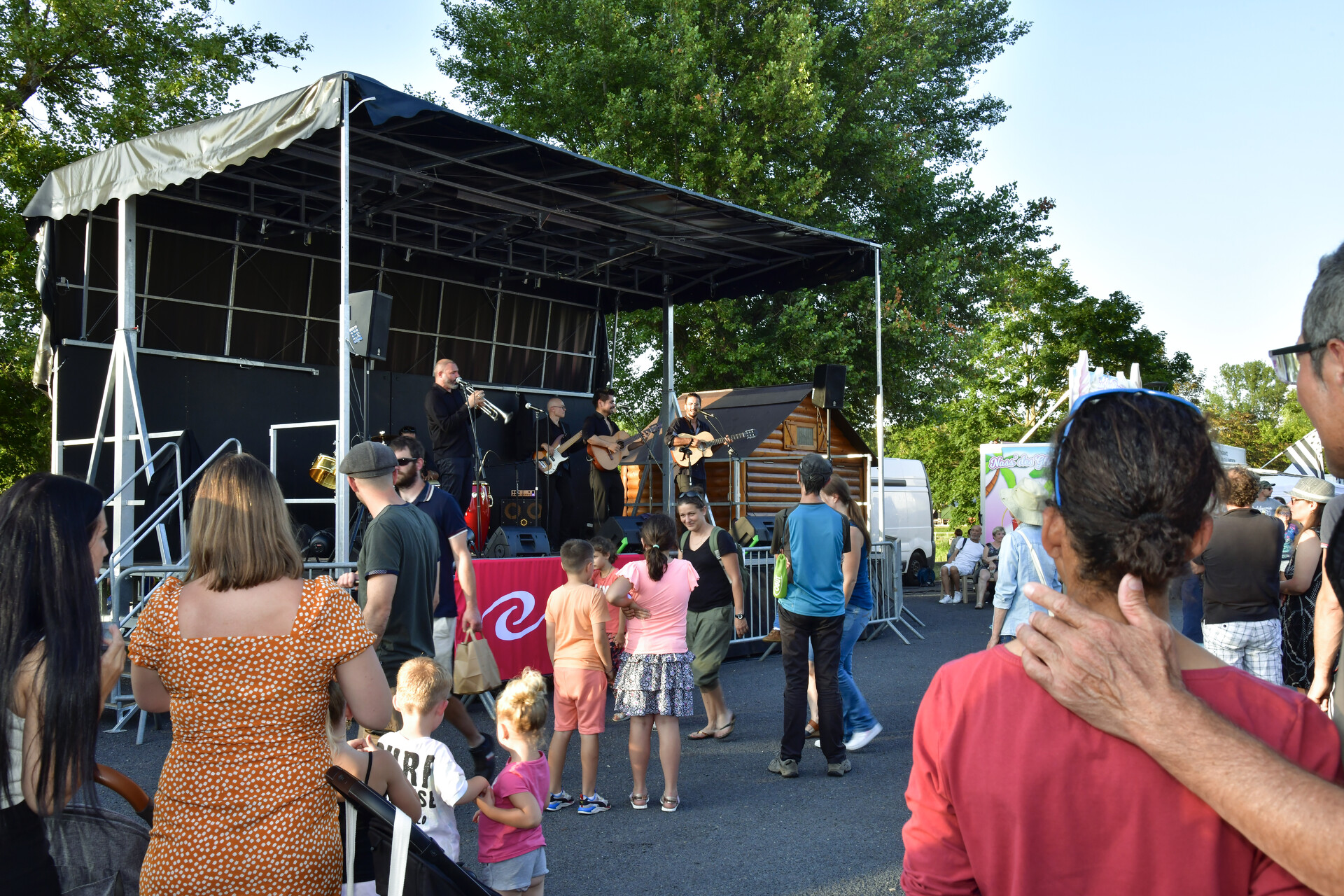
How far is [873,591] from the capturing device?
42.1 feet

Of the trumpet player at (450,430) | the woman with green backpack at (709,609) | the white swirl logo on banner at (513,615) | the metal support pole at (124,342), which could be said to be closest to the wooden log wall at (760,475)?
the trumpet player at (450,430)

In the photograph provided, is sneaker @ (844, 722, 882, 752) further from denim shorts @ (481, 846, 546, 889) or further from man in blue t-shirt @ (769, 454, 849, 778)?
denim shorts @ (481, 846, 546, 889)

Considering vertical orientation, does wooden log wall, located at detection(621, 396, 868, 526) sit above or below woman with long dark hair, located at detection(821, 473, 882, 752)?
above

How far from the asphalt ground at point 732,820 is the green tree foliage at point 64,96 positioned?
1312 cm

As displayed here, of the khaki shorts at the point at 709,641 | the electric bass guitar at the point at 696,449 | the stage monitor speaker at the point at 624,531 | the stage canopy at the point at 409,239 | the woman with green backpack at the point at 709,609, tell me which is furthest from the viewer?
the electric bass guitar at the point at 696,449

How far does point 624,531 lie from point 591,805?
5.89 metres

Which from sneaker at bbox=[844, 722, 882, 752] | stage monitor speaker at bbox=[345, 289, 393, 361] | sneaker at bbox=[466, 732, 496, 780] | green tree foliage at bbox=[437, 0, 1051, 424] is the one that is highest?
green tree foliage at bbox=[437, 0, 1051, 424]

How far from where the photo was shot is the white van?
2070 cm

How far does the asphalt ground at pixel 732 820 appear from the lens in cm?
454

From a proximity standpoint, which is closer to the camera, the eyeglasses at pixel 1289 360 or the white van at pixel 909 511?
the eyeglasses at pixel 1289 360

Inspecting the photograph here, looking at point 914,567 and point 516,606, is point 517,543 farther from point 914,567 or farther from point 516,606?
point 914,567

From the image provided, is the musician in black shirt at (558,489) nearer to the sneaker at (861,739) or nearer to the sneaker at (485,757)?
the sneaker at (861,739)

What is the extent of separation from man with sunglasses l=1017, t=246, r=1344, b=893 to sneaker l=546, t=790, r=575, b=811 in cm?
474

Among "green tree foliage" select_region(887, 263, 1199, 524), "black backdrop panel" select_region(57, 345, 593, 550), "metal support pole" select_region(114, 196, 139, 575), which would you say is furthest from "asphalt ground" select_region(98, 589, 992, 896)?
"green tree foliage" select_region(887, 263, 1199, 524)
